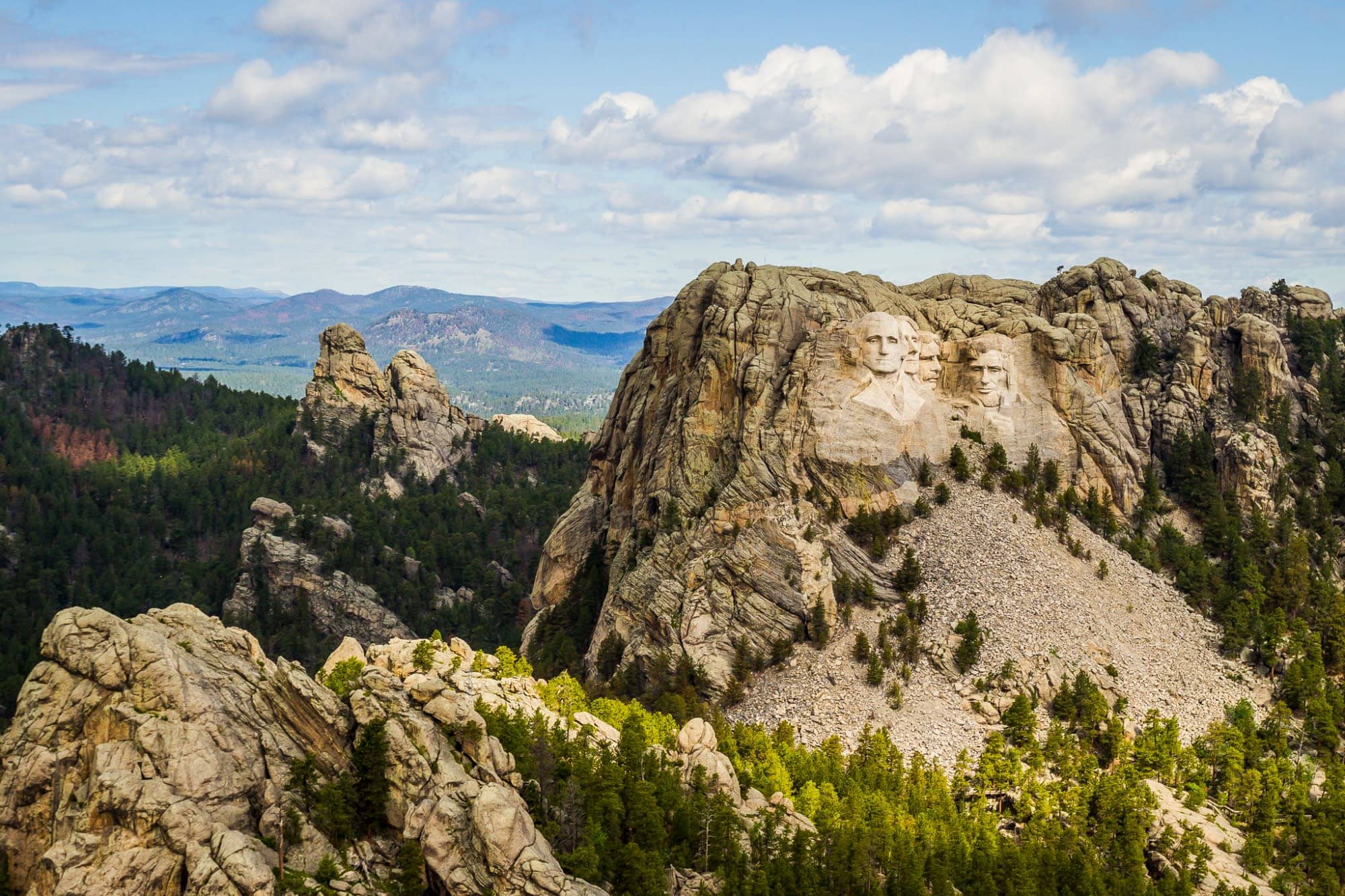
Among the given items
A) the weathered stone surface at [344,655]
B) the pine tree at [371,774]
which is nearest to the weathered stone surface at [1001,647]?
the weathered stone surface at [344,655]

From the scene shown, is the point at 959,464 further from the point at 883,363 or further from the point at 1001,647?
the point at 1001,647

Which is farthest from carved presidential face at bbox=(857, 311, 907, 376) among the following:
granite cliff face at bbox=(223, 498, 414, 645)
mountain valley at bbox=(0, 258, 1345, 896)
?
granite cliff face at bbox=(223, 498, 414, 645)

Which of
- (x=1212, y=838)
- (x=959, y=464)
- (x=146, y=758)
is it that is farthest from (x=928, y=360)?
(x=146, y=758)

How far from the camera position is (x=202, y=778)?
51.5 m

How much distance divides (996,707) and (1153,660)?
1588cm

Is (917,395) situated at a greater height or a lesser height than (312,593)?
greater

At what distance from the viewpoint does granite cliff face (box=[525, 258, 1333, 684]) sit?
94312 millimetres

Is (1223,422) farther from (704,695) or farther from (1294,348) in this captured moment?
(704,695)

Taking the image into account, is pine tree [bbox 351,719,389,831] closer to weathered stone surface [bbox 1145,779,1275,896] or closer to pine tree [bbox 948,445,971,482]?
weathered stone surface [bbox 1145,779,1275,896]

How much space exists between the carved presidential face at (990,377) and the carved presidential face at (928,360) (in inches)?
120

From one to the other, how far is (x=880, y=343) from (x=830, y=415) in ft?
23.4

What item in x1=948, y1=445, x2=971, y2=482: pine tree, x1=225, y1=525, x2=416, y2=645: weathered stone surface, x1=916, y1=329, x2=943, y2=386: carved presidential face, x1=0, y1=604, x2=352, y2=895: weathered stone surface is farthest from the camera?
x1=225, y1=525, x2=416, y2=645: weathered stone surface

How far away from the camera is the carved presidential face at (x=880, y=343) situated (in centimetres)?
9900

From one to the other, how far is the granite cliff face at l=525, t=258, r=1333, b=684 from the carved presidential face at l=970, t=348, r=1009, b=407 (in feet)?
0.57
